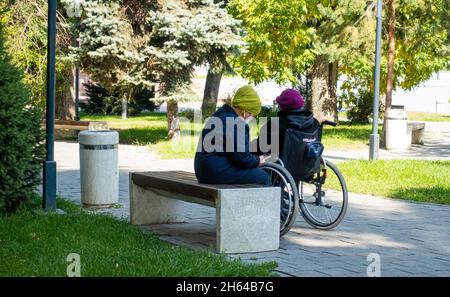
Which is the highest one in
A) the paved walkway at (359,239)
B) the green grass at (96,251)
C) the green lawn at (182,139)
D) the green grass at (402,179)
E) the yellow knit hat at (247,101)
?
the yellow knit hat at (247,101)

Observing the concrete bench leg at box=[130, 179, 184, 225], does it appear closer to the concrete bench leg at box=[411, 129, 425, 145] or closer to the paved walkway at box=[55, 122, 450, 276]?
the paved walkway at box=[55, 122, 450, 276]

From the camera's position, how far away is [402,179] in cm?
1370

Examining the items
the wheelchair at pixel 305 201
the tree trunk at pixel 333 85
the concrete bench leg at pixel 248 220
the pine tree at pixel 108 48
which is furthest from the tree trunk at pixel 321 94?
the concrete bench leg at pixel 248 220

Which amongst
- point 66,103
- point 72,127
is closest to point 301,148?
point 72,127

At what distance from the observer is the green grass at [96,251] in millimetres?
6414

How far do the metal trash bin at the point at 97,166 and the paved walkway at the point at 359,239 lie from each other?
32cm

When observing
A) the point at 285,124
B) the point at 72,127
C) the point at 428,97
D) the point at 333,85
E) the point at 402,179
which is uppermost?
the point at 333,85

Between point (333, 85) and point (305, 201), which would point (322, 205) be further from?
point (333, 85)

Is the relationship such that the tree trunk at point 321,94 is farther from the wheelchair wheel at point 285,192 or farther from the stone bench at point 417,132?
the wheelchair wheel at point 285,192

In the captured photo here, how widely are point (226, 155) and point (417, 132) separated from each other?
15.3m

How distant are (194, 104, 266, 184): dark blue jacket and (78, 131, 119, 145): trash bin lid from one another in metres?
2.49

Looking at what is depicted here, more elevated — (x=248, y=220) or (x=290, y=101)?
(x=290, y=101)

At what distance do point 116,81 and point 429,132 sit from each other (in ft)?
37.1

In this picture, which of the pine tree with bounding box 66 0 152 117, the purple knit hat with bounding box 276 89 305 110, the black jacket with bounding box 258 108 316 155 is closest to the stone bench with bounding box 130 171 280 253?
the black jacket with bounding box 258 108 316 155
